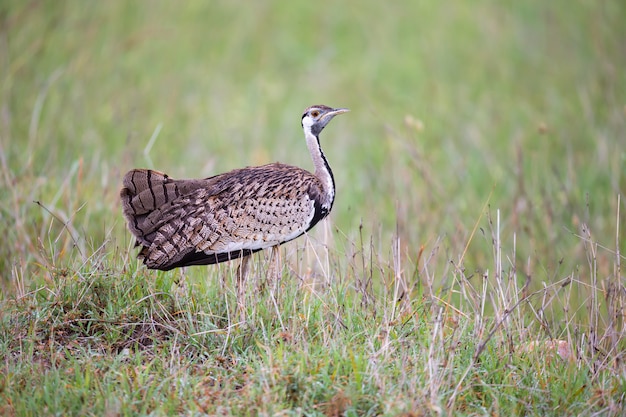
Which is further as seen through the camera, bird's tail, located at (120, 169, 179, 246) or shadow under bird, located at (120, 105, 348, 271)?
bird's tail, located at (120, 169, 179, 246)

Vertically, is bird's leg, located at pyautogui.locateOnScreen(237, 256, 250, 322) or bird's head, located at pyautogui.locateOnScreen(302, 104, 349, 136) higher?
bird's head, located at pyautogui.locateOnScreen(302, 104, 349, 136)

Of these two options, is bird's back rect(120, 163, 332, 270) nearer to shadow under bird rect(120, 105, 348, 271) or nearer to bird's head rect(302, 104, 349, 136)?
shadow under bird rect(120, 105, 348, 271)

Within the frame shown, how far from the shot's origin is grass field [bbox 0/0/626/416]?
4.36m

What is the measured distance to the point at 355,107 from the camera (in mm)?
11781

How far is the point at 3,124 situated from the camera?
337 inches

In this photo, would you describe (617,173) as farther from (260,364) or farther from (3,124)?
(3,124)

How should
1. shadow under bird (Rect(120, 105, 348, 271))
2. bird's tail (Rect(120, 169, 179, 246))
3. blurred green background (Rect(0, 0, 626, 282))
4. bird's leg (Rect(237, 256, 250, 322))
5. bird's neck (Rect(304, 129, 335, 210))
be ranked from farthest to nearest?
blurred green background (Rect(0, 0, 626, 282))
bird's neck (Rect(304, 129, 335, 210))
bird's tail (Rect(120, 169, 179, 246))
shadow under bird (Rect(120, 105, 348, 271))
bird's leg (Rect(237, 256, 250, 322))

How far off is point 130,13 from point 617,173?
25.0 ft

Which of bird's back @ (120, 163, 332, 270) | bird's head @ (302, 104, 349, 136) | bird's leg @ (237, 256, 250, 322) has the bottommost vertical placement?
bird's leg @ (237, 256, 250, 322)

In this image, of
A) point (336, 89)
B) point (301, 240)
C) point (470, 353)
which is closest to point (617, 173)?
point (301, 240)

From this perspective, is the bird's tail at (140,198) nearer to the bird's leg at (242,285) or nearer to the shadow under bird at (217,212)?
the shadow under bird at (217,212)

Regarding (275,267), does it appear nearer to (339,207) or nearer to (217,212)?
(217,212)

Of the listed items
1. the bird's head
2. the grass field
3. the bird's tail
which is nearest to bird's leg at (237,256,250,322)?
the grass field

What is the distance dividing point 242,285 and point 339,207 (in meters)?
4.69
